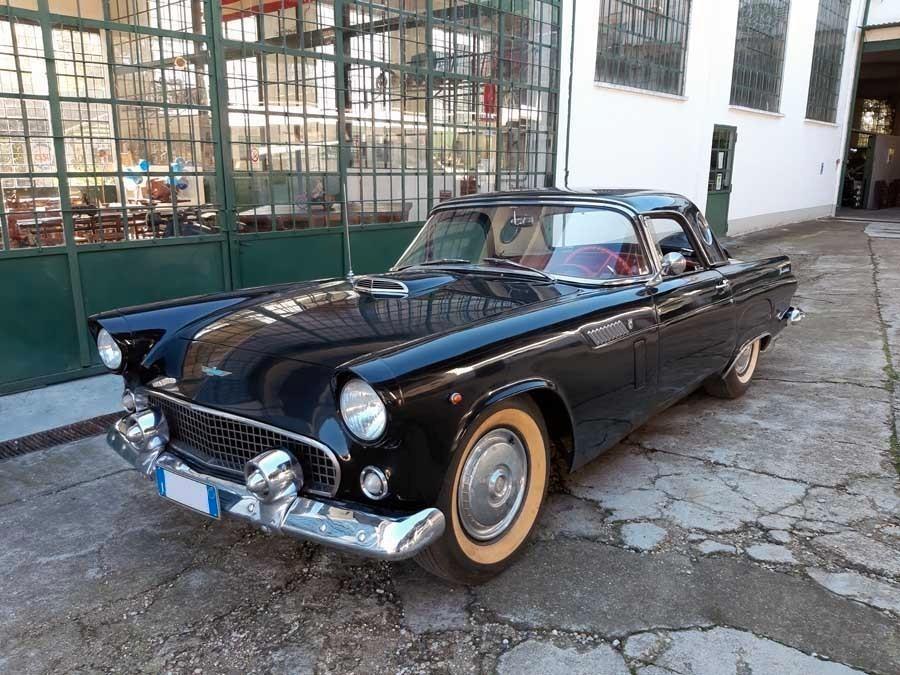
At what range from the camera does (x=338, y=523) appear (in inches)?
88.7

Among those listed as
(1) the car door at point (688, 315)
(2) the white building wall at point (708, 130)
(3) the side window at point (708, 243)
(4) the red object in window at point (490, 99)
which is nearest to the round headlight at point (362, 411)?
(1) the car door at point (688, 315)

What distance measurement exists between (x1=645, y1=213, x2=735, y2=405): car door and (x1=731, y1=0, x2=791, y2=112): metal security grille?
438 inches

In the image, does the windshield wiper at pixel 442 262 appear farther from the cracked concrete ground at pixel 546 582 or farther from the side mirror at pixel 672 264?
the cracked concrete ground at pixel 546 582

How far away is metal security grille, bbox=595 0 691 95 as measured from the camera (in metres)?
10.4

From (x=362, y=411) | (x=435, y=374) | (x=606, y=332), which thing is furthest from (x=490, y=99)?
(x=362, y=411)

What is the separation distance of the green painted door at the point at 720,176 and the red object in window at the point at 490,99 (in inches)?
249

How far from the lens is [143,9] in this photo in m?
5.25

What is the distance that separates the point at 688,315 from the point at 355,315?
1.83 m

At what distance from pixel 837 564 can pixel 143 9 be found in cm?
565

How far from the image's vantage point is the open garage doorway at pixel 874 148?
2194 cm

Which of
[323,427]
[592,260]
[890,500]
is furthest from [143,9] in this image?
[890,500]

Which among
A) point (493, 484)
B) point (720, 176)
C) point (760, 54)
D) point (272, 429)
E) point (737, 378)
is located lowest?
point (737, 378)

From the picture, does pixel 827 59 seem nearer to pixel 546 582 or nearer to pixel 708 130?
pixel 708 130

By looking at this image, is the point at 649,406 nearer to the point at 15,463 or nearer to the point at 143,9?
the point at 15,463
